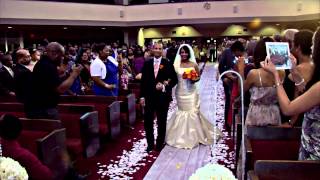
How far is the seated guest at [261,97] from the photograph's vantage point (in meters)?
3.76

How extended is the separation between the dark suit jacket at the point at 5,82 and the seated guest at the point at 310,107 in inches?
216

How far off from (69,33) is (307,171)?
70.9 feet

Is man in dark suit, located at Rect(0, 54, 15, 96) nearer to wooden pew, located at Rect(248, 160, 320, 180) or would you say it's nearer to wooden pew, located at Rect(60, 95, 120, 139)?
wooden pew, located at Rect(60, 95, 120, 139)

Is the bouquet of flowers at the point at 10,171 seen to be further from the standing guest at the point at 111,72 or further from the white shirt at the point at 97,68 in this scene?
the standing guest at the point at 111,72

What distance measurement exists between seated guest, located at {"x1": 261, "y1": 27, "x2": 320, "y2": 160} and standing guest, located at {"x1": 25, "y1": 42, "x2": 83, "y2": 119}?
2551 millimetres

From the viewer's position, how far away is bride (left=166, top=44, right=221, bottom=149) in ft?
19.1

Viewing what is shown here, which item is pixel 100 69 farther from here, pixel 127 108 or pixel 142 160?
pixel 142 160

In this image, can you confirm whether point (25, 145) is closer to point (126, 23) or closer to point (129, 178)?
point (129, 178)

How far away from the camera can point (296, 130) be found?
3.35 meters

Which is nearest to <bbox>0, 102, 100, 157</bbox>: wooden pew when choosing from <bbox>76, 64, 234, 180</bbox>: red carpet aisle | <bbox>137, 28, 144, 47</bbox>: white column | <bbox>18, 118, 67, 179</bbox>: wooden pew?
<bbox>76, 64, 234, 180</bbox>: red carpet aisle

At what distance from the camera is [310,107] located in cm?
227

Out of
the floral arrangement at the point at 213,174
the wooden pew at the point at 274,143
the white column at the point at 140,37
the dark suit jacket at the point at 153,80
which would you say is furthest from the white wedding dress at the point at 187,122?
the white column at the point at 140,37

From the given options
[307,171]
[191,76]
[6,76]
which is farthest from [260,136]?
[6,76]

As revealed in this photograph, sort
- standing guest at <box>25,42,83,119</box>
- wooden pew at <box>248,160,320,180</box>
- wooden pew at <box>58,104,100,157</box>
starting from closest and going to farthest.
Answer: wooden pew at <box>248,160,320,180</box> < standing guest at <box>25,42,83,119</box> < wooden pew at <box>58,104,100,157</box>
